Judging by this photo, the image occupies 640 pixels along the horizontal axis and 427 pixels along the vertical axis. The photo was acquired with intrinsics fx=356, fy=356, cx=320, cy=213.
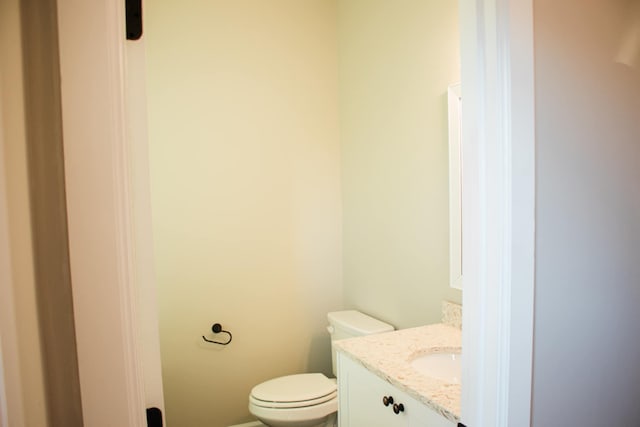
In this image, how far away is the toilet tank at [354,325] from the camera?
75.3 inches

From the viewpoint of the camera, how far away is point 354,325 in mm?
1993

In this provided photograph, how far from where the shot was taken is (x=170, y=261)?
2.04m

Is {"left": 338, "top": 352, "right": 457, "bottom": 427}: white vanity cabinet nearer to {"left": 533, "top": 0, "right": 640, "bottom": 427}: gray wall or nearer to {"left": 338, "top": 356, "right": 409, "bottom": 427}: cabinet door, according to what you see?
{"left": 338, "top": 356, "right": 409, "bottom": 427}: cabinet door

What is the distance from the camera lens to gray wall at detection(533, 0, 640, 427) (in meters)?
0.80

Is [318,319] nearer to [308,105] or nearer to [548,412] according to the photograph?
[308,105]

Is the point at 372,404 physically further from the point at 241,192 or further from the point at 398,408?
the point at 241,192

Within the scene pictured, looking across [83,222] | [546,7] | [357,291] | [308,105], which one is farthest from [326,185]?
[83,222]

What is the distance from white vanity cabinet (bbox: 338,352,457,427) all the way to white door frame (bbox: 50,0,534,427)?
283 millimetres

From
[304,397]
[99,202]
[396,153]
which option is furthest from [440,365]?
[99,202]

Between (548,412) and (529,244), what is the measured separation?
1.35 ft

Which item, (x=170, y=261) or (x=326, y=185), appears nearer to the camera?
(x=170, y=261)

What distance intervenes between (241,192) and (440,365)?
4.78 feet

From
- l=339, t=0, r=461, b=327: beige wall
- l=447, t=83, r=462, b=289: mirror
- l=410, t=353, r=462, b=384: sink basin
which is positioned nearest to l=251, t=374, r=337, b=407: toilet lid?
l=339, t=0, r=461, b=327: beige wall

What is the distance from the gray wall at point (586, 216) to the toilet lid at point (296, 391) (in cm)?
125
